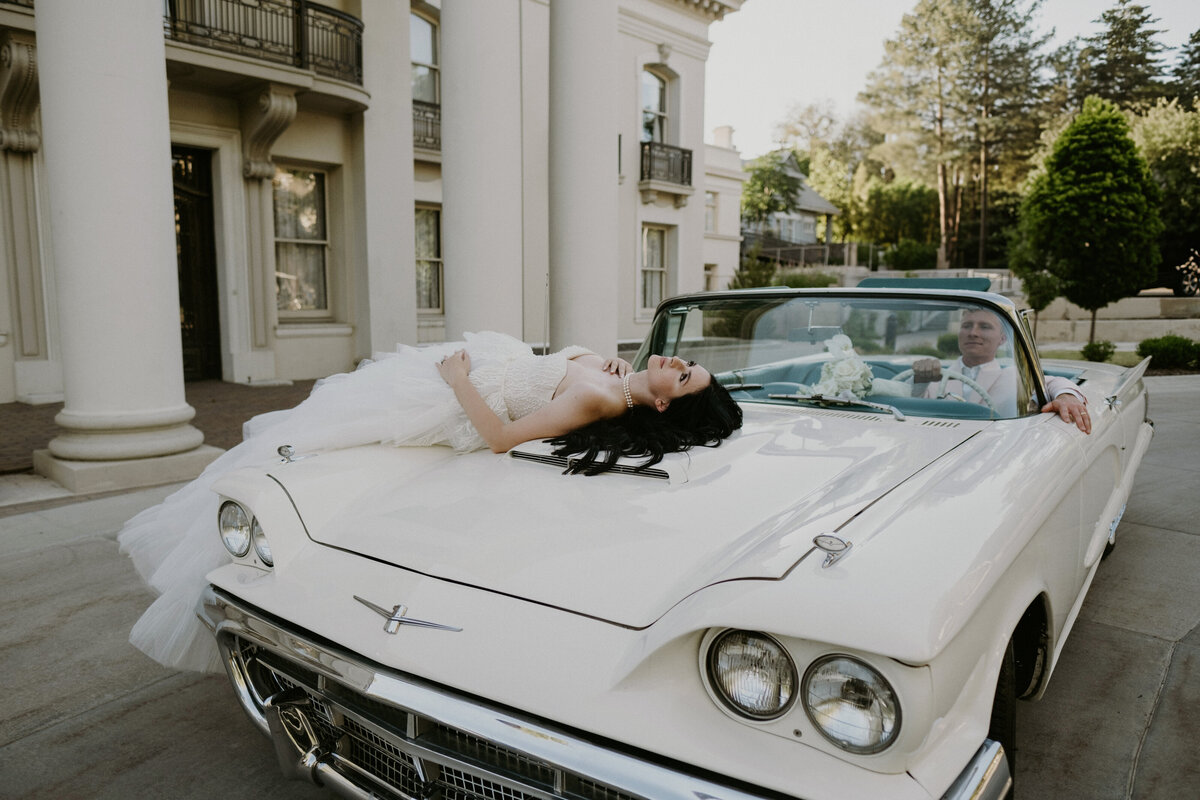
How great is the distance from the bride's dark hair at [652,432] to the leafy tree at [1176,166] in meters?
30.4

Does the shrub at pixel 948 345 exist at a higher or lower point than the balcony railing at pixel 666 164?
lower

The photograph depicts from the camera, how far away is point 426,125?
40.9ft

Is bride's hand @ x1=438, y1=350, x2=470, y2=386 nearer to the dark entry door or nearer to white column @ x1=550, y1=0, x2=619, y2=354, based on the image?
white column @ x1=550, y1=0, x2=619, y2=354

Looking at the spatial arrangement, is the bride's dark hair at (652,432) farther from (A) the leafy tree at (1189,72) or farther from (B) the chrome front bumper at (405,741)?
(A) the leafy tree at (1189,72)

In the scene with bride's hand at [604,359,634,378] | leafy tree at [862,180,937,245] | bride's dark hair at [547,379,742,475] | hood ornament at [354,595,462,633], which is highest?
leafy tree at [862,180,937,245]

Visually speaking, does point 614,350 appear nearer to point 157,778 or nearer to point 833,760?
point 157,778

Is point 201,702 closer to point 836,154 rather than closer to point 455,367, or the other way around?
point 455,367

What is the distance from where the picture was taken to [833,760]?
52.4 inches

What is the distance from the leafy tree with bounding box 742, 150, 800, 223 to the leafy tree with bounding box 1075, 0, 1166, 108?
1518 centimetres

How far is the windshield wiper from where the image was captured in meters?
2.80

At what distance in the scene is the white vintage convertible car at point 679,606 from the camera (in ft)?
4.46

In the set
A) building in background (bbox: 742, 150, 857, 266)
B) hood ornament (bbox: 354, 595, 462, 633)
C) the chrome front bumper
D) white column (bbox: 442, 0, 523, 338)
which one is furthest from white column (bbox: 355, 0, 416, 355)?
building in background (bbox: 742, 150, 857, 266)

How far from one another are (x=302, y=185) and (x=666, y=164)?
25.7ft

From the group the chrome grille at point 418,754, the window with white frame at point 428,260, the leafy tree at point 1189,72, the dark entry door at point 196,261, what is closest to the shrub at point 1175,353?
the window with white frame at point 428,260
